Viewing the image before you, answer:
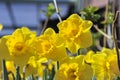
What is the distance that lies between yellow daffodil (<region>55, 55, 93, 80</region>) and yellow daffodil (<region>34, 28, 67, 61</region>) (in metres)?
0.02

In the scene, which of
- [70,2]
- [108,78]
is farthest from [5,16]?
[108,78]

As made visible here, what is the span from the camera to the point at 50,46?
972 millimetres

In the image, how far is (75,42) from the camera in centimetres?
98

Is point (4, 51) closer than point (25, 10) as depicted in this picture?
Yes

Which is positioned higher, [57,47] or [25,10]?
[57,47]

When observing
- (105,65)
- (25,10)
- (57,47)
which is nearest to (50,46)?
(57,47)

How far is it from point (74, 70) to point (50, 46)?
72 millimetres

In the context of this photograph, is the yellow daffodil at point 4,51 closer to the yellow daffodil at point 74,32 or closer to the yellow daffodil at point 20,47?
the yellow daffodil at point 20,47

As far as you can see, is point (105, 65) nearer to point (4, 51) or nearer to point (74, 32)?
point (74, 32)

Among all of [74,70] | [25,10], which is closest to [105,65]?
[74,70]

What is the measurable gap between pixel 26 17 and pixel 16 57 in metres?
11.1

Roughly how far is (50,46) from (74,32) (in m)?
0.06

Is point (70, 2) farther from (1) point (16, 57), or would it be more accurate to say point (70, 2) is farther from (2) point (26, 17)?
(1) point (16, 57)

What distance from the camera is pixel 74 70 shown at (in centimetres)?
97
